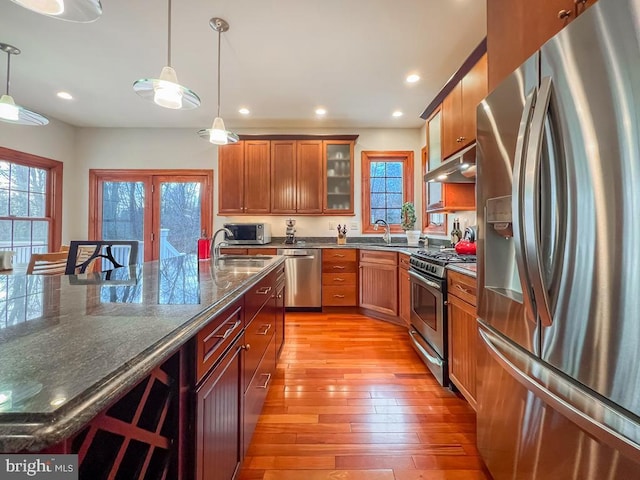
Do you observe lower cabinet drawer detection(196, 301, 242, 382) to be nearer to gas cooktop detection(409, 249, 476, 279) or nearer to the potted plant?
gas cooktop detection(409, 249, 476, 279)

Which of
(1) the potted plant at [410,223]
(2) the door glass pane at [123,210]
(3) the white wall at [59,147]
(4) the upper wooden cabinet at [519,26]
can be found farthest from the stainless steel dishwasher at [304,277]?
(3) the white wall at [59,147]

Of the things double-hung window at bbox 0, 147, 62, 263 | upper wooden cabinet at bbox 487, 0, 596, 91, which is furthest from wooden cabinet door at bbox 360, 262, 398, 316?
double-hung window at bbox 0, 147, 62, 263

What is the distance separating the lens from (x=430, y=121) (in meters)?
2.97

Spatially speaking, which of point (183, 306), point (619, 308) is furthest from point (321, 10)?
point (619, 308)

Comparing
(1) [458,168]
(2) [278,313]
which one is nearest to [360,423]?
(2) [278,313]

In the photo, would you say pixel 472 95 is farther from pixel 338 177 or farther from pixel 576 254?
pixel 338 177

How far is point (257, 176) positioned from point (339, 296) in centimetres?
205

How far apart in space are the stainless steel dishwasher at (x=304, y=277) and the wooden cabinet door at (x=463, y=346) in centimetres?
206

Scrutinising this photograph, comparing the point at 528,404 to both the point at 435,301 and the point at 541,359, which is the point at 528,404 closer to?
the point at 541,359

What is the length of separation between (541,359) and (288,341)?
232 cm

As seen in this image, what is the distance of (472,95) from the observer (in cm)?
207

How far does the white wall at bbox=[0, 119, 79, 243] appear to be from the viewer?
3.67 metres

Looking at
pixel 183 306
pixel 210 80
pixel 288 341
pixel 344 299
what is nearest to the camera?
pixel 183 306

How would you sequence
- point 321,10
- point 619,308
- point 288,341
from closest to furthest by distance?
point 619,308 → point 321,10 → point 288,341
